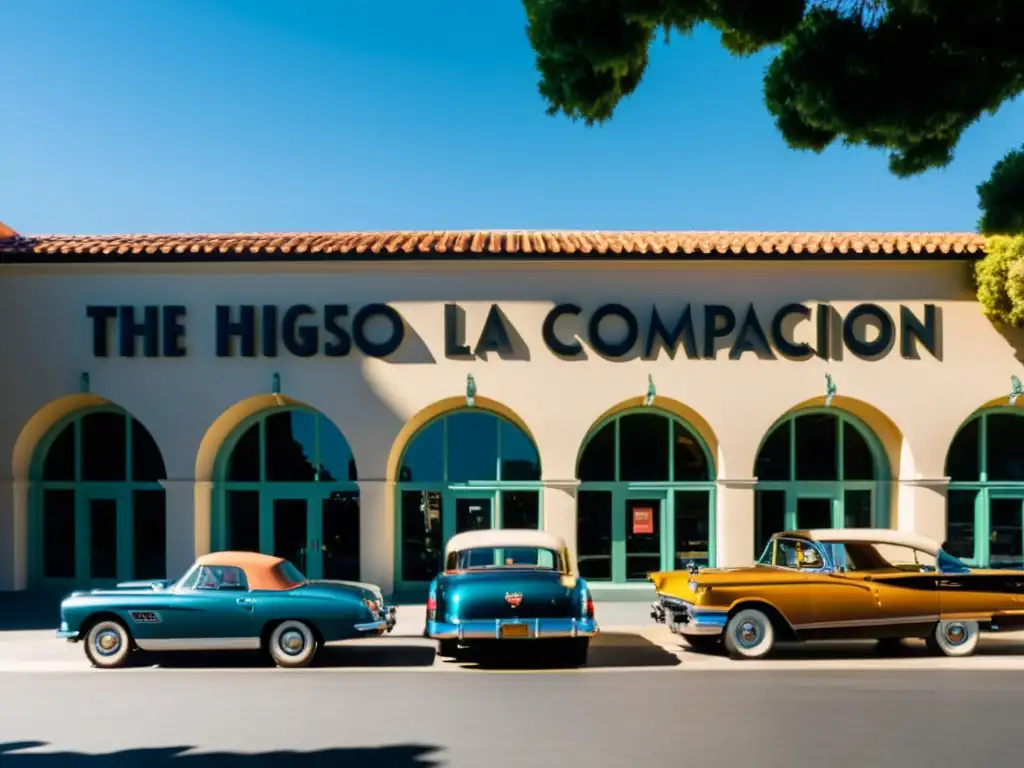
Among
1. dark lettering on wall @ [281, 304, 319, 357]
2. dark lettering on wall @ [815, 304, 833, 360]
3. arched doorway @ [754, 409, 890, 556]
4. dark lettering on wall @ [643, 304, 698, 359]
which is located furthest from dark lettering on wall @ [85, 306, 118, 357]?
dark lettering on wall @ [815, 304, 833, 360]

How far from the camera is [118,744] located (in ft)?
23.4

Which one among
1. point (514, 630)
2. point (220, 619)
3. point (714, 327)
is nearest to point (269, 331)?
point (220, 619)

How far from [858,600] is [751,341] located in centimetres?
573

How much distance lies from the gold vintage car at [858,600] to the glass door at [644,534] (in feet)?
15.5

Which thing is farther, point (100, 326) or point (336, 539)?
point (336, 539)

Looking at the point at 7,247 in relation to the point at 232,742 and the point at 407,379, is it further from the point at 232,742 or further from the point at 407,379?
the point at 232,742

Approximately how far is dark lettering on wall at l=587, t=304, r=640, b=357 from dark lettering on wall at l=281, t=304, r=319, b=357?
4627 mm

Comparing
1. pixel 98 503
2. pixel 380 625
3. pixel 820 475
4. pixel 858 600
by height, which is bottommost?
pixel 380 625

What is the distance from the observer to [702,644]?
11.4m

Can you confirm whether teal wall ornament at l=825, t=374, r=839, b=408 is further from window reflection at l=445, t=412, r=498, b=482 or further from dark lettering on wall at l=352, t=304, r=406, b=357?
dark lettering on wall at l=352, t=304, r=406, b=357

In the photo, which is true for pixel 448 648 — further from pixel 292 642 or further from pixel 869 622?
pixel 869 622

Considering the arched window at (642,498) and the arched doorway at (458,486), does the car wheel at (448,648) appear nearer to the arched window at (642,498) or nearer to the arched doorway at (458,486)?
the arched doorway at (458,486)

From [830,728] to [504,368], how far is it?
8691mm

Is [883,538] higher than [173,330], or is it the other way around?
[173,330]
